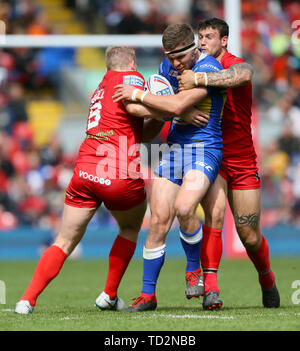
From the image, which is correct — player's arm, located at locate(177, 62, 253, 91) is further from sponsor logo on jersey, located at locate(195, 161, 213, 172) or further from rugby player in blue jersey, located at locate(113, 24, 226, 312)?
sponsor logo on jersey, located at locate(195, 161, 213, 172)

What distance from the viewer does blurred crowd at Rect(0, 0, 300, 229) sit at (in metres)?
13.2

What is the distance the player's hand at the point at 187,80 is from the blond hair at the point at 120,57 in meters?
0.42

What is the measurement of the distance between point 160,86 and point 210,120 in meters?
0.47

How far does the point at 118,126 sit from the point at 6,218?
26.8ft

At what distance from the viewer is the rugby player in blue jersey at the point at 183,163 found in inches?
209

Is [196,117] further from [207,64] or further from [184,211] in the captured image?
[184,211]

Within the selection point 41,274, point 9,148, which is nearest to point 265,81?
point 9,148

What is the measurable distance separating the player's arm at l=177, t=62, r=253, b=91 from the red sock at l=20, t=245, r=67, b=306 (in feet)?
5.10

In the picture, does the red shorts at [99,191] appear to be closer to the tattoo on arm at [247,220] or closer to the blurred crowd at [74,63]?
the tattoo on arm at [247,220]

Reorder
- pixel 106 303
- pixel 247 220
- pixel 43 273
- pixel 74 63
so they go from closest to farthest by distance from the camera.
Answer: pixel 43 273
pixel 106 303
pixel 247 220
pixel 74 63

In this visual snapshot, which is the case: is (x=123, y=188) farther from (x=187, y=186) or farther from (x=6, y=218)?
(x=6, y=218)

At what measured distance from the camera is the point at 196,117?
5418 mm

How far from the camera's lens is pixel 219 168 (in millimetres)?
5578

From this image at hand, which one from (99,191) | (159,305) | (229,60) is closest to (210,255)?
(159,305)
